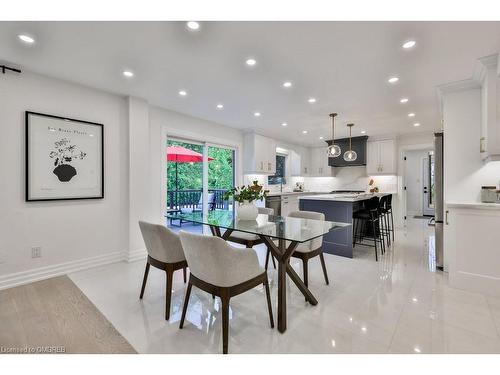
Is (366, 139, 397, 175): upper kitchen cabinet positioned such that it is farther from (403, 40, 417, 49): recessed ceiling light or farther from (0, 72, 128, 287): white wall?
(0, 72, 128, 287): white wall

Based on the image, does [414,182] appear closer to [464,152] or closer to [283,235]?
[464,152]

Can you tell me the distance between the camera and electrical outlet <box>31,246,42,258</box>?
Result: 2.91 meters

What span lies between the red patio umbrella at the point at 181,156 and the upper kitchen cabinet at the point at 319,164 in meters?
4.35

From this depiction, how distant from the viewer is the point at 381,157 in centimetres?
642

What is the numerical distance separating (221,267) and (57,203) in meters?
2.69

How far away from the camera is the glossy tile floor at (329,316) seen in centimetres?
174

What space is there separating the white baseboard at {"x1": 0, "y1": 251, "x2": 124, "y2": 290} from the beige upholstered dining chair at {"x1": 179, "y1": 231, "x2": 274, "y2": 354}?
231 cm

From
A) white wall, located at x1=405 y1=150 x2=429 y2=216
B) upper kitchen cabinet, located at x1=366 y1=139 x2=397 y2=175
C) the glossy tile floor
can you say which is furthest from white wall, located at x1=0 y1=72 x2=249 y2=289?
white wall, located at x1=405 y1=150 x2=429 y2=216

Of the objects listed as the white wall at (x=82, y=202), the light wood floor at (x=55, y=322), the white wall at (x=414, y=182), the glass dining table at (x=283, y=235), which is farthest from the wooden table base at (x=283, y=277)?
the white wall at (x=414, y=182)

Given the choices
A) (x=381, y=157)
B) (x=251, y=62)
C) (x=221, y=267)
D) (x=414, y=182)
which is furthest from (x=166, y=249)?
(x=414, y=182)
